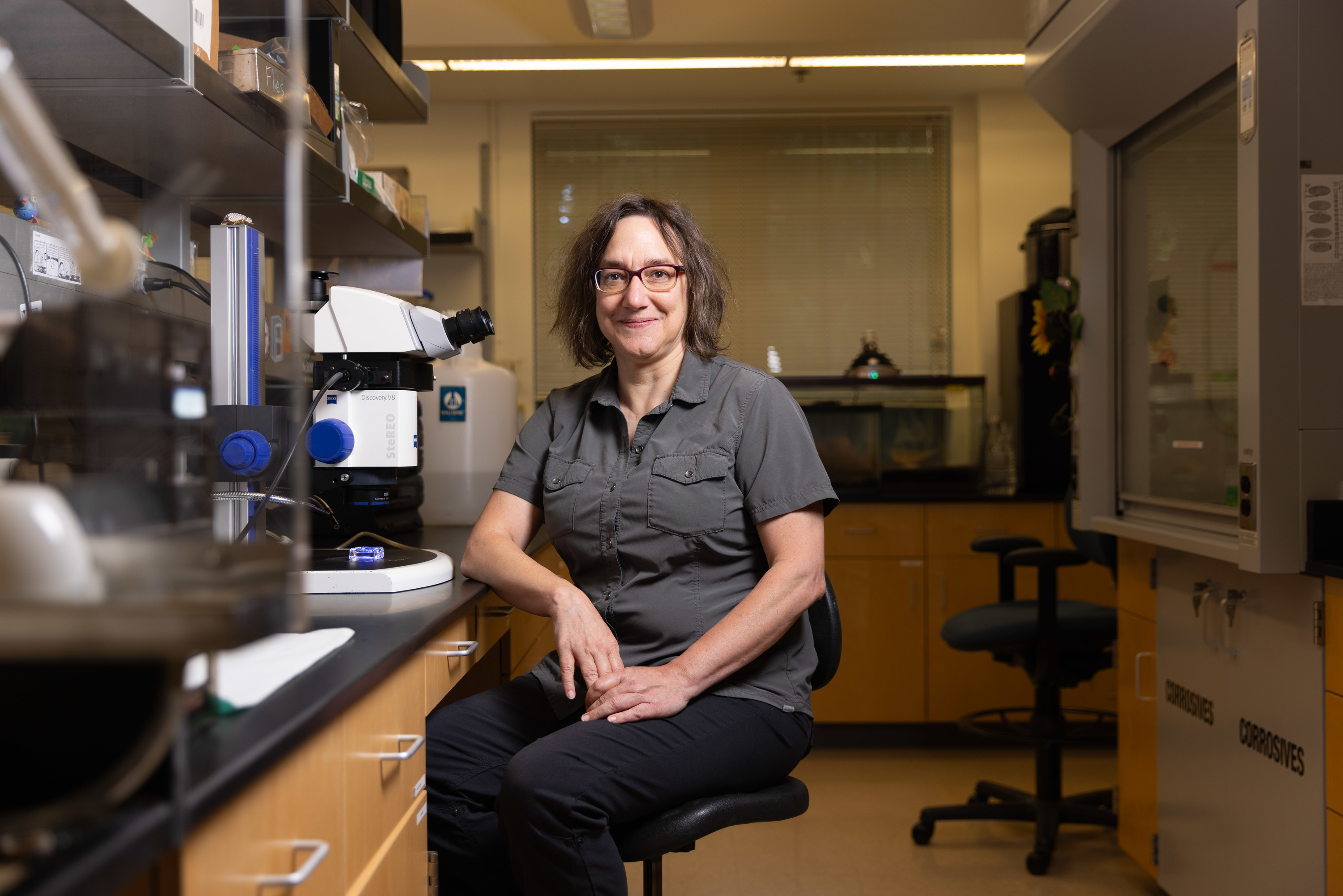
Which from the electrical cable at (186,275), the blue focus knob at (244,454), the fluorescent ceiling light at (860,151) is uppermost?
the fluorescent ceiling light at (860,151)

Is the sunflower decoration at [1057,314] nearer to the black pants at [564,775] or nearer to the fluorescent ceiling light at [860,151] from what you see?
the black pants at [564,775]

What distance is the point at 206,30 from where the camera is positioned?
1.35m

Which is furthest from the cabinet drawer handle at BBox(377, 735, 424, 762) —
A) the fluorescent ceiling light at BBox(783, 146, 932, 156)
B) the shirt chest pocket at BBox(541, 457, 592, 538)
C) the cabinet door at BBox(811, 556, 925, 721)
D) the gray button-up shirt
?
the fluorescent ceiling light at BBox(783, 146, 932, 156)

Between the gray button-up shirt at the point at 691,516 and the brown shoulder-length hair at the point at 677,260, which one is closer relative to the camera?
the gray button-up shirt at the point at 691,516

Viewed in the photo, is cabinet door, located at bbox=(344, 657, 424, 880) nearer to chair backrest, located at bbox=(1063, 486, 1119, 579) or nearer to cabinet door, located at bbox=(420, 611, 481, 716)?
cabinet door, located at bbox=(420, 611, 481, 716)

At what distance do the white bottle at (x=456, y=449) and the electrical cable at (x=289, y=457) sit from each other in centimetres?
76

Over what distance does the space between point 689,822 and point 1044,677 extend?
145 cm

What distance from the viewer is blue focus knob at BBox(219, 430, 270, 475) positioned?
1160mm

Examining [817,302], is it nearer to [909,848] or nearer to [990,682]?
[990,682]

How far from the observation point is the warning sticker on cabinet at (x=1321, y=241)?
1535mm

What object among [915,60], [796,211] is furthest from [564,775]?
[796,211]

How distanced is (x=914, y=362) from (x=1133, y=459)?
5.70 ft

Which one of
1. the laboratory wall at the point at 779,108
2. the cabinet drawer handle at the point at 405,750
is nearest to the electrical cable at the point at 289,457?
the cabinet drawer handle at the point at 405,750

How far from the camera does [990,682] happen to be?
10.6 feet
